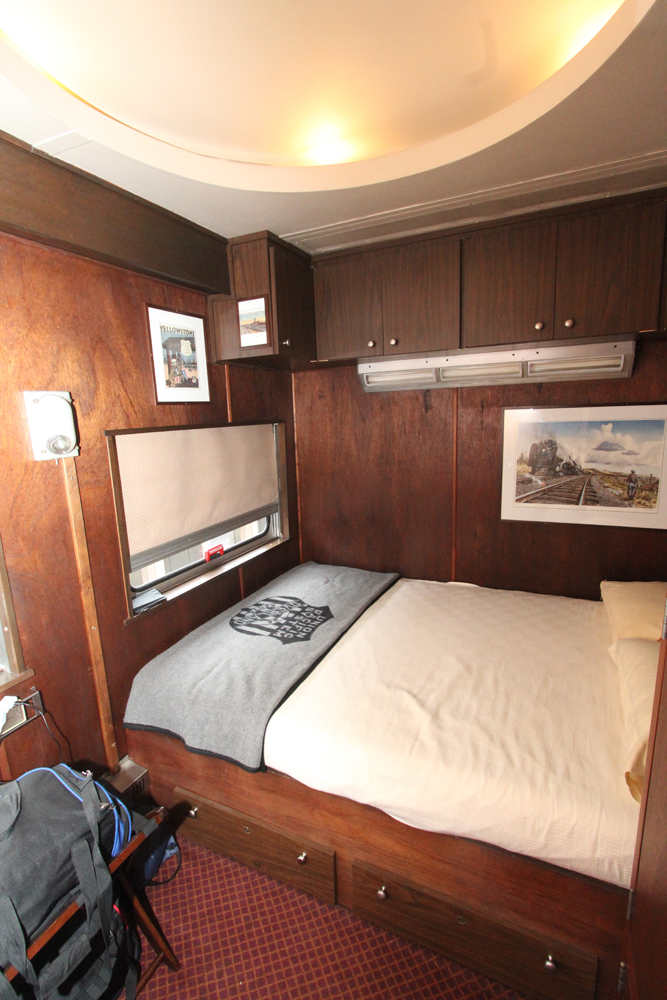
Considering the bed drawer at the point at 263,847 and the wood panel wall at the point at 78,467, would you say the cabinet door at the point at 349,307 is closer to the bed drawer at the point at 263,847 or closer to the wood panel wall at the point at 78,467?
the wood panel wall at the point at 78,467

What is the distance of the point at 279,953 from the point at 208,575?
167 centimetres

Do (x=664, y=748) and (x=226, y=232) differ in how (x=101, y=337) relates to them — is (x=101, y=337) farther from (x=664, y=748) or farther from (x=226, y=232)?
(x=664, y=748)

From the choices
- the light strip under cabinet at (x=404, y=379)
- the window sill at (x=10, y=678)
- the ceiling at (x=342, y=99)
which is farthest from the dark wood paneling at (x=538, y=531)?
the window sill at (x=10, y=678)

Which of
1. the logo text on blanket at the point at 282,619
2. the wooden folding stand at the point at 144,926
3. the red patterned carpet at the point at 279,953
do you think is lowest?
the red patterned carpet at the point at 279,953

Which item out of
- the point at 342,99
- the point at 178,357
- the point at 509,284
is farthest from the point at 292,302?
the point at 509,284

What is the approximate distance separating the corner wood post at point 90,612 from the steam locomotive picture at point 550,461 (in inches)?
95.2

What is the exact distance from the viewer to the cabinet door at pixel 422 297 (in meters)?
2.57

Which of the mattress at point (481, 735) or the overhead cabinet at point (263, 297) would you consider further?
the overhead cabinet at point (263, 297)

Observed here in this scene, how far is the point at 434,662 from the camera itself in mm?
2213

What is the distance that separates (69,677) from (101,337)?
4.71 feet

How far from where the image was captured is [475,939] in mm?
1602

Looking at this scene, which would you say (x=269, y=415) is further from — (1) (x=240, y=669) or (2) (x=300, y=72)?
(2) (x=300, y=72)

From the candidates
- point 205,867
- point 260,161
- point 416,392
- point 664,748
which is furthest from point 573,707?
point 260,161

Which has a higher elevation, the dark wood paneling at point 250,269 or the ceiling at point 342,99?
the ceiling at point 342,99
